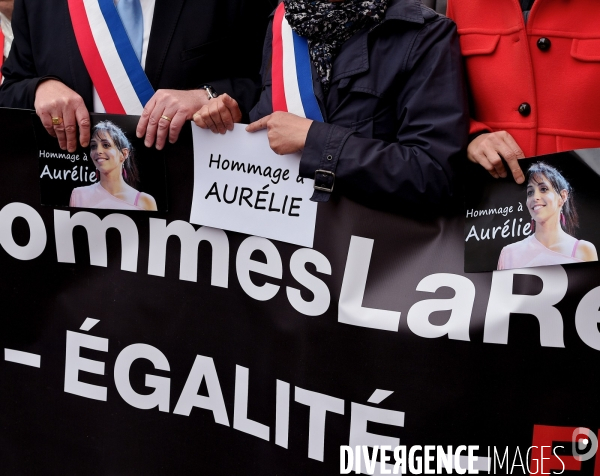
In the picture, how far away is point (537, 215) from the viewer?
224 cm

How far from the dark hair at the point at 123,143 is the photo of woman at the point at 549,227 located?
1.28 meters

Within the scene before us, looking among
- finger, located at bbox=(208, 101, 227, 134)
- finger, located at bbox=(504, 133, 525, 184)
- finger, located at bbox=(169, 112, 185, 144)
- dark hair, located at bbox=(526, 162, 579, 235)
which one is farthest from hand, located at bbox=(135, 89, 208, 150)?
dark hair, located at bbox=(526, 162, 579, 235)

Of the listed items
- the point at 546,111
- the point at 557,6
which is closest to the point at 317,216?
the point at 546,111

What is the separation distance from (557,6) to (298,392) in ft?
4.76

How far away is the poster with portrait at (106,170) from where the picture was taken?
2.66 m

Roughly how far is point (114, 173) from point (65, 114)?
26cm

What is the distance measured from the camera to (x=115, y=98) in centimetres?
276

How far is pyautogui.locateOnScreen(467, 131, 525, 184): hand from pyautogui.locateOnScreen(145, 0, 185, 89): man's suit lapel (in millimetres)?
1151

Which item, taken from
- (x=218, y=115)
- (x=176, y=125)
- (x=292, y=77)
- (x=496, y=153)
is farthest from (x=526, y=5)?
(x=176, y=125)

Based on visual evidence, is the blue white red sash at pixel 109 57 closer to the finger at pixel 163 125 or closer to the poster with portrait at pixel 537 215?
the finger at pixel 163 125

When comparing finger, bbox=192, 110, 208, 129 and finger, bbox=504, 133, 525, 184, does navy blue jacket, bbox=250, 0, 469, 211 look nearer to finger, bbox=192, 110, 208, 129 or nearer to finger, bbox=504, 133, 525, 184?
finger, bbox=504, 133, 525, 184

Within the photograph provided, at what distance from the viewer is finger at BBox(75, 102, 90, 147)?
2.65 meters

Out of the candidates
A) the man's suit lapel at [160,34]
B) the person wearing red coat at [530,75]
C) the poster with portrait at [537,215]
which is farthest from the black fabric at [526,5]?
the man's suit lapel at [160,34]

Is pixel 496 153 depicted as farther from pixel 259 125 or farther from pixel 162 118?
pixel 162 118
